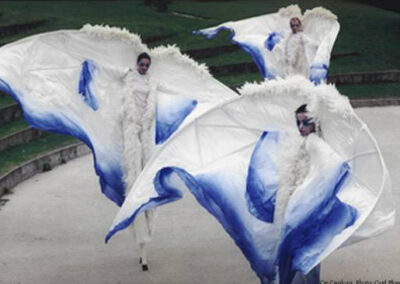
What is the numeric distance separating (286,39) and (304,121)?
6796 millimetres

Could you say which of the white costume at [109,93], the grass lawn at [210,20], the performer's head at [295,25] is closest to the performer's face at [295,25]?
the performer's head at [295,25]

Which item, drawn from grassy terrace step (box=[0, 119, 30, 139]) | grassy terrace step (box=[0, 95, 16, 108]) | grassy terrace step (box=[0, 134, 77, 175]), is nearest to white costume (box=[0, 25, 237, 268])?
grassy terrace step (box=[0, 134, 77, 175])

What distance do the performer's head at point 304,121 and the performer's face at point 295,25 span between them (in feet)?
21.8

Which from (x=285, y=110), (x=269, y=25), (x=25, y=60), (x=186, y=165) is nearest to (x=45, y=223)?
(x=25, y=60)

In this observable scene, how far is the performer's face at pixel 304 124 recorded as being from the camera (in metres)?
8.90

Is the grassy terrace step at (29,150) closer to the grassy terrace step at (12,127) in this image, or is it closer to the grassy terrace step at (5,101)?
the grassy terrace step at (12,127)

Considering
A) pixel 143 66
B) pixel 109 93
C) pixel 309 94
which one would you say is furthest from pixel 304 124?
pixel 109 93

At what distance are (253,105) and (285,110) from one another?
32cm

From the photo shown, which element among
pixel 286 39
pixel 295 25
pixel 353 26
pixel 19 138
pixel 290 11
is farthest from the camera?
pixel 353 26

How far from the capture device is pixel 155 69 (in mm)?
11227

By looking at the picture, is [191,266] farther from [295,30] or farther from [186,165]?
[295,30]

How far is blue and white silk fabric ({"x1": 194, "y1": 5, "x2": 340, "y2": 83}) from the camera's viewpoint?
15380 millimetres

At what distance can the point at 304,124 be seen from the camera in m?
8.94

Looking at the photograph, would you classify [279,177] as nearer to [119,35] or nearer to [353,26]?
[119,35]
